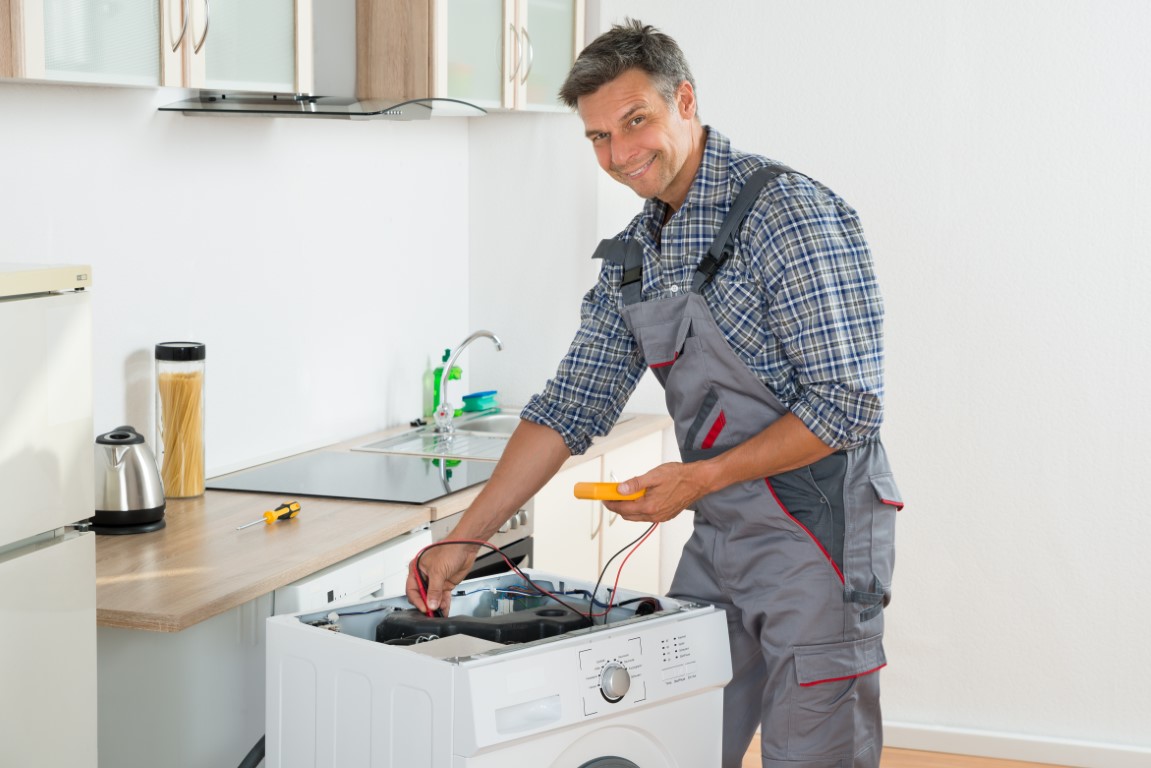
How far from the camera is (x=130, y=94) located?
256 centimetres

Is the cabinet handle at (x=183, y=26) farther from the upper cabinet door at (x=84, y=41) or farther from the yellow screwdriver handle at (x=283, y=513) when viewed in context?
the yellow screwdriver handle at (x=283, y=513)

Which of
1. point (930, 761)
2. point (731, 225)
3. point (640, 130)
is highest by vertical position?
point (640, 130)

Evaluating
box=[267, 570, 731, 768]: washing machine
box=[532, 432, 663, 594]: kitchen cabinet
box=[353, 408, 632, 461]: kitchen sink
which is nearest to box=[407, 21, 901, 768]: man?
box=[267, 570, 731, 768]: washing machine

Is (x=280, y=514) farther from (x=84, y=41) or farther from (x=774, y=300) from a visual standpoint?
(x=774, y=300)

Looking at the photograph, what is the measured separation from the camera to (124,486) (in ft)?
7.61

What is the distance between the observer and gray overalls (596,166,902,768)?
6.26 ft

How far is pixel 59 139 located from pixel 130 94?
0.72 feet

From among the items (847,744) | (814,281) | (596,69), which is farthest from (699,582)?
(596,69)

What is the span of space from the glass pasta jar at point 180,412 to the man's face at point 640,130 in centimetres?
108

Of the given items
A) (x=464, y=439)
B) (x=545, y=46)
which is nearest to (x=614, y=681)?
(x=464, y=439)

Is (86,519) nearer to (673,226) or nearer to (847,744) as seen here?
(673,226)

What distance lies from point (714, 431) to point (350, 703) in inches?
26.3

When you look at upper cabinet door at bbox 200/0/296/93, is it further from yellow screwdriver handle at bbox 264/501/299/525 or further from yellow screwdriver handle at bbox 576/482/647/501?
yellow screwdriver handle at bbox 576/482/647/501

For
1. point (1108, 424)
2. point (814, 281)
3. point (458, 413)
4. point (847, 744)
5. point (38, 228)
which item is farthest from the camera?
point (458, 413)
